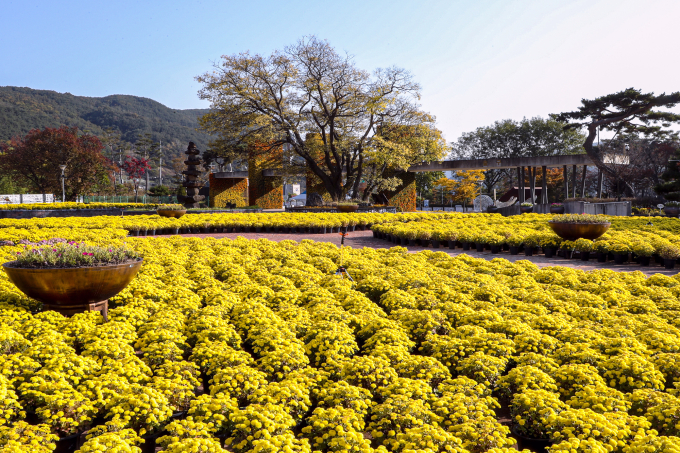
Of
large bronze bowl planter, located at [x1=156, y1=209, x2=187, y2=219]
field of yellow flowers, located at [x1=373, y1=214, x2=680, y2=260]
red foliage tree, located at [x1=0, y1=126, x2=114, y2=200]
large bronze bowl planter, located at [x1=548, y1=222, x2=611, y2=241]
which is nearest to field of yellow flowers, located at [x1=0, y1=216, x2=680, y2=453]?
field of yellow flowers, located at [x1=373, y1=214, x2=680, y2=260]

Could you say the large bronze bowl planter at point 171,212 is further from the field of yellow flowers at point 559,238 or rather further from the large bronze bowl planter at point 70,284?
the large bronze bowl planter at point 70,284

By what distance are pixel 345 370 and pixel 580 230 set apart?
975 cm

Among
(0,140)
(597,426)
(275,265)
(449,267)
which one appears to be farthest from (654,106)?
(0,140)

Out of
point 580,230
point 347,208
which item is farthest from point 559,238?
point 347,208

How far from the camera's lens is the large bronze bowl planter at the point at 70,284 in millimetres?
4633

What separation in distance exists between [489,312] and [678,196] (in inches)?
1192

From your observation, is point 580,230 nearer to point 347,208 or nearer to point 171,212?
point 347,208

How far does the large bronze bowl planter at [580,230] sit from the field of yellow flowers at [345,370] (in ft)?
16.5

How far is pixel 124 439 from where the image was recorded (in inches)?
102

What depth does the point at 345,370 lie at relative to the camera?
349cm

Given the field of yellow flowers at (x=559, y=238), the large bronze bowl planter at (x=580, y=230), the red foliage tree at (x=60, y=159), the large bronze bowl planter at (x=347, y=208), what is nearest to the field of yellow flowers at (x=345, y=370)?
the field of yellow flowers at (x=559, y=238)

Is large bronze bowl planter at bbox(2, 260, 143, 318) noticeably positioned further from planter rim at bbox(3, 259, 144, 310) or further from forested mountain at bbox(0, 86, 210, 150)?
forested mountain at bbox(0, 86, 210, 150)

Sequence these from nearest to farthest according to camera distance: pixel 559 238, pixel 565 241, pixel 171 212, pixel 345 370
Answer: pixel 345 370 < pixel 565 241 < pixel 559 238 < pixel 171 212

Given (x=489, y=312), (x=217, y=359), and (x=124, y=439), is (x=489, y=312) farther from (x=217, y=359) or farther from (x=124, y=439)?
(x=124, y=439)
